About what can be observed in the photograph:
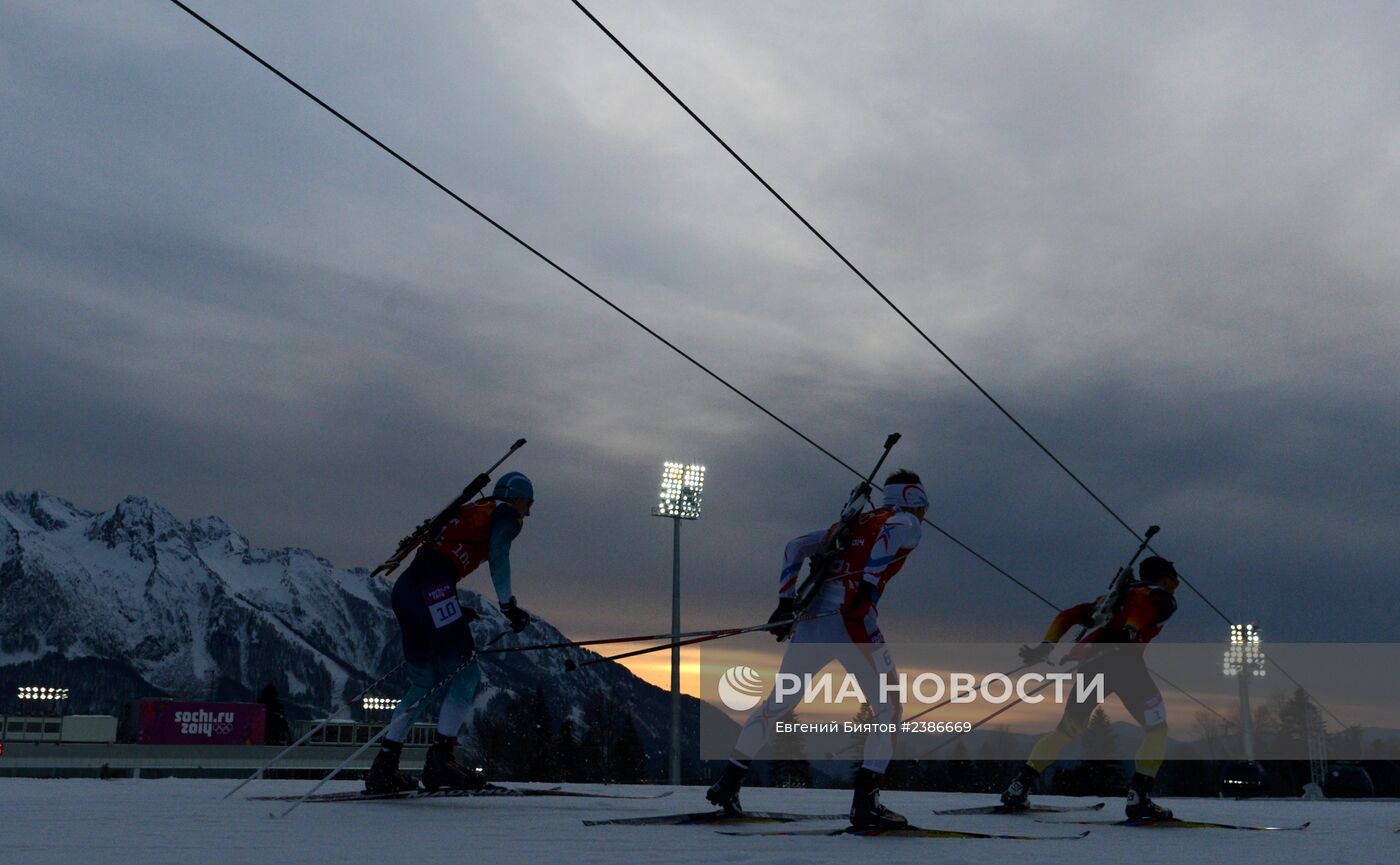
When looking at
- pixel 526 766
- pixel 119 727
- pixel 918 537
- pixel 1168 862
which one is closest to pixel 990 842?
pixel 1168 862

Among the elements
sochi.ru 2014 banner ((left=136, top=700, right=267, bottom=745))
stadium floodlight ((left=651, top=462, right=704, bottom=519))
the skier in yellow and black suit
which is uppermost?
stadium floodlight ((left=651, top=462, right=704, bottom=519))

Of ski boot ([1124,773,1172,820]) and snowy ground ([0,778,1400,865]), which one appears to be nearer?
snowy ground ([0,778,1400,865])

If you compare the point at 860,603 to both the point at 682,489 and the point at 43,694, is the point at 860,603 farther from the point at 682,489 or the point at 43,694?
the point at 43,694

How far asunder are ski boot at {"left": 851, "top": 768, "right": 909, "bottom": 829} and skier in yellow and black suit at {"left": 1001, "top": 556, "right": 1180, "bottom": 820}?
2570mm

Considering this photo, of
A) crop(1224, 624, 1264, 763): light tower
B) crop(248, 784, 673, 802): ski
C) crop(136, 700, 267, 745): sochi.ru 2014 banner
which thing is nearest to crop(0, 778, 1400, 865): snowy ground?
crop(248, 784, 673, 802): ski

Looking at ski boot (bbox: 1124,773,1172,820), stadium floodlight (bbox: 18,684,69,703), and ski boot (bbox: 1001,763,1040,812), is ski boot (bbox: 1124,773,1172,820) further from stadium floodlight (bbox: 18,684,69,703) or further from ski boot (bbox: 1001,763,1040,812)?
stadium floodlight (bbox: 18,684,69,703)

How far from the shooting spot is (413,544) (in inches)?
419

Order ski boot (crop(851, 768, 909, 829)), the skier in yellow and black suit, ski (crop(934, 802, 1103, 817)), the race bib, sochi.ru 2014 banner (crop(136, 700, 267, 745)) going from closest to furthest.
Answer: ski boot (crop(851, 768, 909, 829)) → the skier in yellow and black suit → the race bib → ski (crop(934, 802, 1103, 817)) → sochi.ru 2014 banner (crop(136, 700, 267, 745))

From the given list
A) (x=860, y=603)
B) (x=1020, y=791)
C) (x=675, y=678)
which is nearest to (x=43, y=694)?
(x=675, y=678)

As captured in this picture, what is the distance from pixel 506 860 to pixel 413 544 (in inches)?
211

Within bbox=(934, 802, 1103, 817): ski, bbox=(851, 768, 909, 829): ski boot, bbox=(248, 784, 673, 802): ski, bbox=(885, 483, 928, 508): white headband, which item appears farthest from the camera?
bbox=(934, 802, 1103, 817): ski

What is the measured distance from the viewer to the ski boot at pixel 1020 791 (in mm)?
10672

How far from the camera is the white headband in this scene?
8.96 metres

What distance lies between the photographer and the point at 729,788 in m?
8.51
